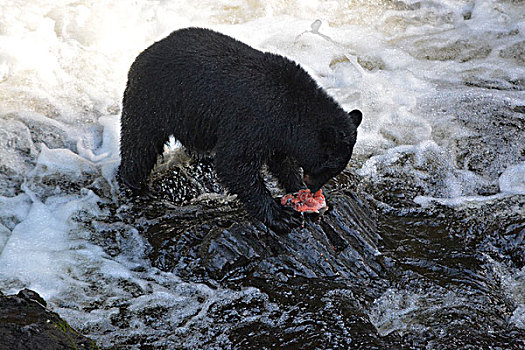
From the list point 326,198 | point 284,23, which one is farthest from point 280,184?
point 284,23

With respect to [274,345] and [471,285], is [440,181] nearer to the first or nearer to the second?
[471,285]

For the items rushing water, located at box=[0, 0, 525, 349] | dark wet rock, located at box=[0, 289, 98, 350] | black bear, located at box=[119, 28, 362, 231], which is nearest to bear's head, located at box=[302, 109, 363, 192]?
black bear, located at box=[119, 28, 362, 231]

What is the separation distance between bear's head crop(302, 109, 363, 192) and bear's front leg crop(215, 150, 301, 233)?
406 mm

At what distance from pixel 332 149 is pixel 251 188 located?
766 mm

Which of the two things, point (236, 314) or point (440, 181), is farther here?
point (440, 181)

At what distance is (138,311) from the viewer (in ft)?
13.5

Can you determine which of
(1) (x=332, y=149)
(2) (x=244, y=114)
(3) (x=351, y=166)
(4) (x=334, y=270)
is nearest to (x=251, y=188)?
(2) (x=244, y=114)

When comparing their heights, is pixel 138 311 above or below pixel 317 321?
below

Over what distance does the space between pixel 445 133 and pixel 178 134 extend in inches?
146

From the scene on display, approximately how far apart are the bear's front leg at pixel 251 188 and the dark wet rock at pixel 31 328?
5.80 ft

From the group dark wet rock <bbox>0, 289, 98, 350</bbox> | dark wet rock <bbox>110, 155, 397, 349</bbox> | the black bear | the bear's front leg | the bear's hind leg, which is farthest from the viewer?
the bear's hind leg

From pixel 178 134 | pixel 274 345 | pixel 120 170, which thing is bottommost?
pixel 120 170

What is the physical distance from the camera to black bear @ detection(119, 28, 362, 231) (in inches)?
171

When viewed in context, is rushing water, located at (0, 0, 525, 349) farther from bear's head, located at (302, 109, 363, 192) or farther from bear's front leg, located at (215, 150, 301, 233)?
bear's head, located at (302, 109, 363, 192)
